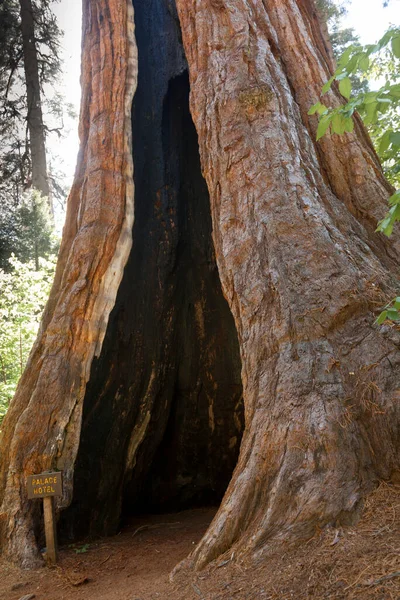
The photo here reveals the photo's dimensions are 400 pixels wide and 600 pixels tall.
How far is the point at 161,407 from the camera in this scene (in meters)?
6.25

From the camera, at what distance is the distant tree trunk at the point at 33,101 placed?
1464cm

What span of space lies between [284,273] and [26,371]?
2713 millimetres

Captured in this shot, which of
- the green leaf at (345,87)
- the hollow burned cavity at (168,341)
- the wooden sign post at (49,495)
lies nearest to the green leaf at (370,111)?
the green leaf at (345,87)

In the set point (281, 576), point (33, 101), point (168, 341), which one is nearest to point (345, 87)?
point (281, 576)

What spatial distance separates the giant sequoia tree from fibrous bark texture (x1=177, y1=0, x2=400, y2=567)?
0.01m

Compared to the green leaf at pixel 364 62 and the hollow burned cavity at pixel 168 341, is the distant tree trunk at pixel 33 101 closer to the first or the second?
the hollow burned cavity at pixel 168 341

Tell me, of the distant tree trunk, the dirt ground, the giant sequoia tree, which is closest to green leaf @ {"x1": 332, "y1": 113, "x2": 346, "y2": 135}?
the giant sequoia tree

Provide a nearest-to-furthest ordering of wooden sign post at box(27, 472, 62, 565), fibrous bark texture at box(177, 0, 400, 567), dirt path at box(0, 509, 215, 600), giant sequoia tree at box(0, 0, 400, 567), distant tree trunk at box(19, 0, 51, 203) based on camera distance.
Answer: fibrous bark texture at box(177, 0, 400, 567) < giant sequoia tree at box(0, 0, 400, 567) < dirt path at box(0, 509, 215, 600) < wooden sign post at box(27, 472, 62, 565) < distant tree trunk at box(19, 0, 51, 203)

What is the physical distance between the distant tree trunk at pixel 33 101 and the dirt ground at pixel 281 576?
1285cm

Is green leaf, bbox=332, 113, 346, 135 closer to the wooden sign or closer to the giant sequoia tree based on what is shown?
the giant sequoia tree

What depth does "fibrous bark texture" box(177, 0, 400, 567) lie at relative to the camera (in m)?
2.59

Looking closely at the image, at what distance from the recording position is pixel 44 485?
386cm

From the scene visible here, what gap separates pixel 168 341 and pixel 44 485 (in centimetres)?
278

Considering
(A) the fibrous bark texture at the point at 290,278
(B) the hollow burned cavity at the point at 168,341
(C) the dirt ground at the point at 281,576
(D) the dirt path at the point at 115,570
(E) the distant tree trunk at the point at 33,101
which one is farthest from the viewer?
(E) the distant tree trunk at the point at 33,101
